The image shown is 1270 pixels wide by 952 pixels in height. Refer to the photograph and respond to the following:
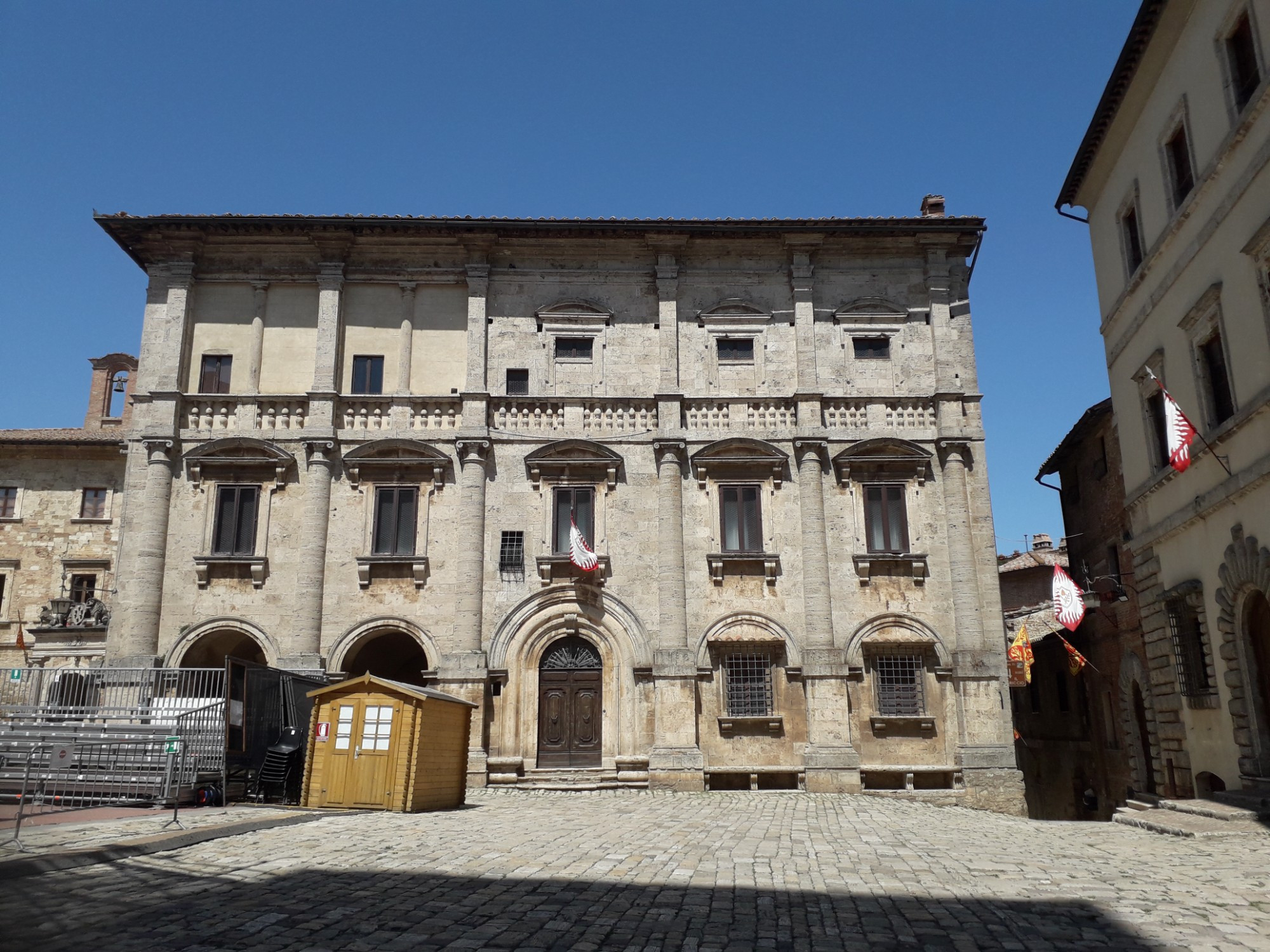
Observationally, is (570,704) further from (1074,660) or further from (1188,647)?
(1074,660)

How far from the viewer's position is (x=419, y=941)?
25.1ft

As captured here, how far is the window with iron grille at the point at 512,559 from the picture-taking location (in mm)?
24016

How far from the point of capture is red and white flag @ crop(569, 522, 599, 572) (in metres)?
23.1

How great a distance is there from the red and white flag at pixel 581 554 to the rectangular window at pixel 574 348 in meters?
5.01

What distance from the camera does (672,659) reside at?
2328 centimetres

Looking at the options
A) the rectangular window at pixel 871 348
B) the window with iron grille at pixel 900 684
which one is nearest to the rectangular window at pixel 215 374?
the rectangular window at pixel 871 348

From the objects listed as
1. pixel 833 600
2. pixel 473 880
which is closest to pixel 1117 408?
pixel 833 600

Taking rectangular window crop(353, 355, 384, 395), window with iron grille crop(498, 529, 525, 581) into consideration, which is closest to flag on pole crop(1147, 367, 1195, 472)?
window with iron grille crop(498, 529, 525, 581)

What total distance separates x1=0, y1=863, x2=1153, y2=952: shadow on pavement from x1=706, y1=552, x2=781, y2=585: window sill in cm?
1431

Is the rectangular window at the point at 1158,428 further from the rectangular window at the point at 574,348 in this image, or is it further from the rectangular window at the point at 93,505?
the rectangular window at the point at 93,505

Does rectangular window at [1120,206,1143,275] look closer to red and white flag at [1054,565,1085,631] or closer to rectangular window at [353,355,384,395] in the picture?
red and white flag at [1054,565,1085,631]

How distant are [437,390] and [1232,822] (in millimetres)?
19453

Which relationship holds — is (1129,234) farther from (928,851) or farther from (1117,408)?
(928,851)

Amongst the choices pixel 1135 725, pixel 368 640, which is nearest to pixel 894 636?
pixel 1135 725
